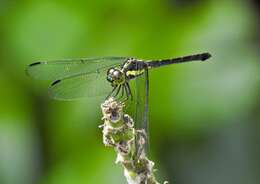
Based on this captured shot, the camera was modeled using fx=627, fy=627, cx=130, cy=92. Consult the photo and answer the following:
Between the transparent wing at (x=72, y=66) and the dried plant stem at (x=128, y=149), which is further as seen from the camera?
the transparent wing at (x=72, y=66)

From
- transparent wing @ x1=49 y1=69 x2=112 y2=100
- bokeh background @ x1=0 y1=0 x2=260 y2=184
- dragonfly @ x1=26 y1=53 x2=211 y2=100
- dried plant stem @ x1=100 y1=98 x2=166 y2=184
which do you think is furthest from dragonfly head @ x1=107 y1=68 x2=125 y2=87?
bokeh background @ x1=0 y1=0 x2=260 y2=184

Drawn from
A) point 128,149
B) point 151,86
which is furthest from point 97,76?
point 128,149

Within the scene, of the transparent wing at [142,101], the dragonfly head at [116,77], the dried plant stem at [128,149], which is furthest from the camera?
the dragonfly head at [116,77]

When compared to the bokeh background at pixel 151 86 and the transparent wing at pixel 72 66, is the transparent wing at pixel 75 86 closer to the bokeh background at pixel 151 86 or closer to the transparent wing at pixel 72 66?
the transparent wing at pixel 72 66

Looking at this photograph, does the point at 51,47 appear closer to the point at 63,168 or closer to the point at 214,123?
the point at 63,168

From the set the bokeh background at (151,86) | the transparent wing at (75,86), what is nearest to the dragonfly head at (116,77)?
the transparent wing at (75,86)

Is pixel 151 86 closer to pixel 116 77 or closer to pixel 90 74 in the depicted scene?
pixel 90 74
